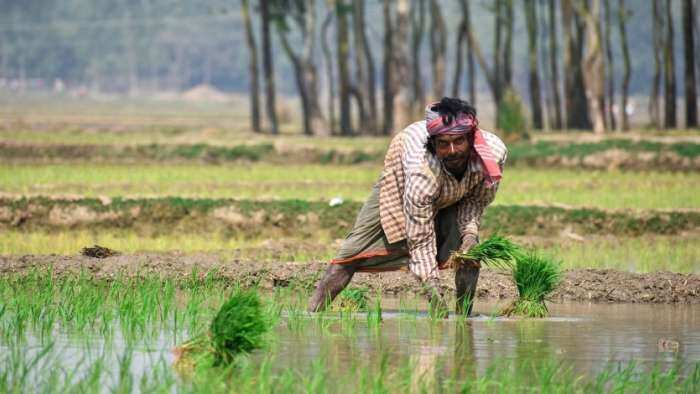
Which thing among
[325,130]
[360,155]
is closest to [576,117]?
[325,130]

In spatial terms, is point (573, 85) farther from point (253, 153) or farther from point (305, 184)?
point (305, 184)

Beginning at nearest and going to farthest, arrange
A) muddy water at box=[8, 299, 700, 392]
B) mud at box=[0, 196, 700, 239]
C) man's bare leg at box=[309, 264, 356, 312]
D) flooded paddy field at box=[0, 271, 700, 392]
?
flooded paddy field at box=[0, 271, 700, 392] < muddy water at box=[8, 299, 700, 392] < man's bare leg at box=[309, 264, 356, 312] < mud at box=[0, 196, 700, 239]

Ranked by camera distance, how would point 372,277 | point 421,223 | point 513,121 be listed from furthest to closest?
point 513,121 < point 372,277 < point 421,223

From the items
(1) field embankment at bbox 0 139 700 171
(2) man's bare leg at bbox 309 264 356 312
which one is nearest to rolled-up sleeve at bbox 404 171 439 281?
(2) man's bare leg at bbox 309 264 356 312

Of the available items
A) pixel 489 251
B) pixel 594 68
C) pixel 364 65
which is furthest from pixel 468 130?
pixel 364 65

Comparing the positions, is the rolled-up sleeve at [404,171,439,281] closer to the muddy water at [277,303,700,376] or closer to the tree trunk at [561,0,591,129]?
the muddy water at [277,303,700,376]

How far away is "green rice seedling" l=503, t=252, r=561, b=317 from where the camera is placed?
29.1 feet

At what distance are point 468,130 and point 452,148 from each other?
130 mm

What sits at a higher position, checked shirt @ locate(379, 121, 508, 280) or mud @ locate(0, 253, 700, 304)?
checked shirt @ locate(379, 121, 508, 280)

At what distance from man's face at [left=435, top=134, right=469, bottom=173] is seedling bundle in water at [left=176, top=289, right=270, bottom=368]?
5.21ft

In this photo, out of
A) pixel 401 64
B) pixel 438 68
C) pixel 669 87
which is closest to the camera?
pixel 401 64

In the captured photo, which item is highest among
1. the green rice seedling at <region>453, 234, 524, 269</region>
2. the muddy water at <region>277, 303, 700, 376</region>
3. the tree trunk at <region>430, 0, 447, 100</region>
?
the tree trunk at <region>430, 0, 447, 100</region>

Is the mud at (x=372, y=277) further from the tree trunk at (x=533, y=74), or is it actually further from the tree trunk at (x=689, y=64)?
the tree trunk at (x=533, y=74)

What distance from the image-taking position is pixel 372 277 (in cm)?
1102
